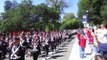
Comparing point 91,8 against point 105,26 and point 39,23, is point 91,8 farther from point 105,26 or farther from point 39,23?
point 105,26

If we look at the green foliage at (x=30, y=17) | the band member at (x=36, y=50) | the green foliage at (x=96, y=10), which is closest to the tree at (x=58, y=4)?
the green foliage at (x=96, y=10)

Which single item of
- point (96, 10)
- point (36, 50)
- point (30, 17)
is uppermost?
point (96, 10)

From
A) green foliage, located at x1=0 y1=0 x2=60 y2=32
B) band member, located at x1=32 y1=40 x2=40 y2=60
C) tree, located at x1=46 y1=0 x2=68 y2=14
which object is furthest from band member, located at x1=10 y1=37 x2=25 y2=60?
tree, located at x1=46 y1=0 x2=68 y2=14

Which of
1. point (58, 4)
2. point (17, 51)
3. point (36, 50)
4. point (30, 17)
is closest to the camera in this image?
point (17, 51)

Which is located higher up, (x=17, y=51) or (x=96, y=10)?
(x=96, y=10)

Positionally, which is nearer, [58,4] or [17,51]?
[17,51]

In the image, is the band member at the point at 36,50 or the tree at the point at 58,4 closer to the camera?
the band member at the point at 36,50

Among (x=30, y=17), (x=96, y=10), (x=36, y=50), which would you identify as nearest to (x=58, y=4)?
(x=96, y=10)

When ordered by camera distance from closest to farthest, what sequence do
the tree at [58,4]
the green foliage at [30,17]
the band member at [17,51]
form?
the band member at [17,51] < the green foliage at [30,17] < the tree at [58,4]

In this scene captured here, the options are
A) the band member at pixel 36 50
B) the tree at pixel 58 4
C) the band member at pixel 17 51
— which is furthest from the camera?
the tree at pixel 58 4

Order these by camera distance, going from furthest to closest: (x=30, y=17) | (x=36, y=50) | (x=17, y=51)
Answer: (x=30, y=17), (x=36, y=50), (x=17, y=51)

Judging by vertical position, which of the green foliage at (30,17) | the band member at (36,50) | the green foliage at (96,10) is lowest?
the band member at (36,50)

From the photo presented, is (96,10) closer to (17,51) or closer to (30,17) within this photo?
(30,17)

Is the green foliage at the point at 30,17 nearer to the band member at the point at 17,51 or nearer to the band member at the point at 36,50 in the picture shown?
the band member at the point at 36,50
